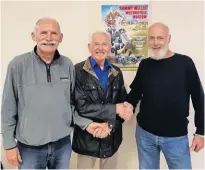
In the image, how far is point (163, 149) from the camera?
1.68 m

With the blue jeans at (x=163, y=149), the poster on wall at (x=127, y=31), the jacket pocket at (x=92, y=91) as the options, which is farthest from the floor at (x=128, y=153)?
the jacket pocket at (x=92, y=91)

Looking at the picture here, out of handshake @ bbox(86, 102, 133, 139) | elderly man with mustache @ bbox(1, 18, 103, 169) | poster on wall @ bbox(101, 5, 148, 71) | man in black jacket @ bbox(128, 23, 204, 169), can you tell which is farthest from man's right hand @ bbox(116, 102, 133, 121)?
poster on wall @ bbox(101, 5, 148, 71)

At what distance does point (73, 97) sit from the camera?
161cm

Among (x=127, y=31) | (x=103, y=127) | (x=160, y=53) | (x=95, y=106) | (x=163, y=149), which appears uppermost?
(x=127, y=31)

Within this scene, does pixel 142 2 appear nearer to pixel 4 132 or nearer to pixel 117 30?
pixel 117 30

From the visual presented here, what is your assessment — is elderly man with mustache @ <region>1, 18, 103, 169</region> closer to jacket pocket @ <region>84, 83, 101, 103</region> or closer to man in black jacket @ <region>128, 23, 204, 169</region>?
jacket pocket @ <region>84, 83, 101, 103</region>

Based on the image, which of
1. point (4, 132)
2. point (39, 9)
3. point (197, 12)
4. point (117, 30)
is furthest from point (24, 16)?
point (197, 12)

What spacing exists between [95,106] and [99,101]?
6 centimetres

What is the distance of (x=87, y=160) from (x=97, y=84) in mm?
586

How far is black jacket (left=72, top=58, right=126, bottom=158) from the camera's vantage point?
1605 mm

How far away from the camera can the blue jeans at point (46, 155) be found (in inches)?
57.2

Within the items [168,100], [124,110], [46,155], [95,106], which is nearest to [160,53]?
[168,100]

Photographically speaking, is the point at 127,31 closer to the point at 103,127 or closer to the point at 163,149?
the point at 103,127

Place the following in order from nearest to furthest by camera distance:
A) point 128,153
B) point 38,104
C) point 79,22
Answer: point 38,104
point 79,22
point 128,153
